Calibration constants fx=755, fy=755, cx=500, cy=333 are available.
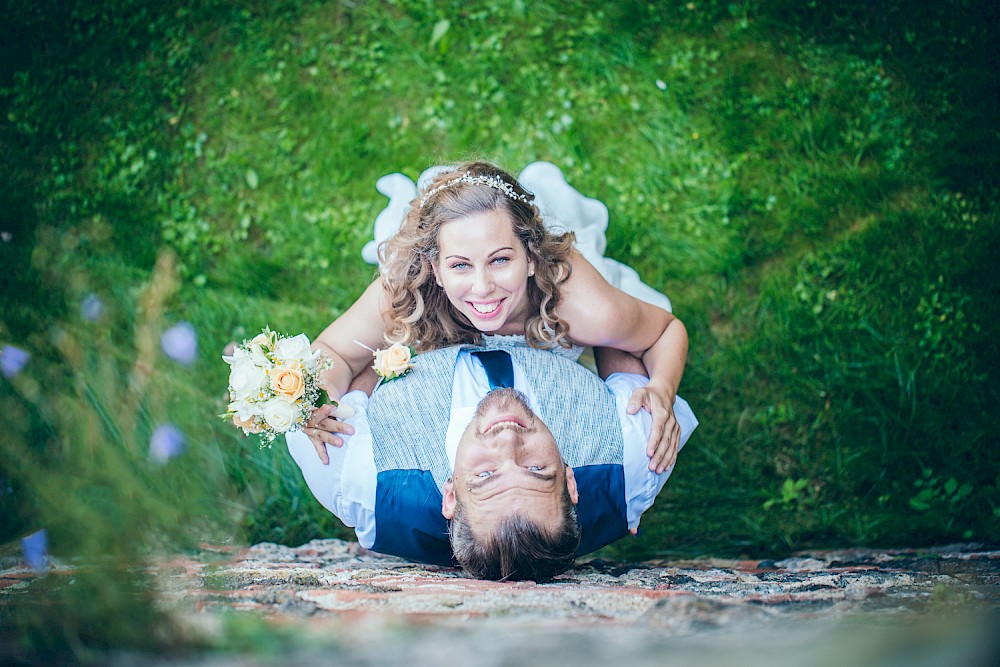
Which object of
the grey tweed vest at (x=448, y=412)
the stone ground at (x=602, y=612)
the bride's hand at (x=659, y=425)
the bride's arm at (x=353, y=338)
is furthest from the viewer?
the bride's arm at (x=353, y=338)

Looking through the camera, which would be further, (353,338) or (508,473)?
(353,338)

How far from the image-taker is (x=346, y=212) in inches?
197

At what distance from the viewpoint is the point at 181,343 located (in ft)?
15.6

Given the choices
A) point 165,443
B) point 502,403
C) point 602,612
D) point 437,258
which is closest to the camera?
point 602,612

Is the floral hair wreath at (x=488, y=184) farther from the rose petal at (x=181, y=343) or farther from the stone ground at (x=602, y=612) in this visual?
the rose petal at (x=181, y=343)

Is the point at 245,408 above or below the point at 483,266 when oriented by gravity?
below

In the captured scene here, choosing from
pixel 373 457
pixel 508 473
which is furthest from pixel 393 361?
pixel 508 473

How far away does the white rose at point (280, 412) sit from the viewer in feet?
9.88

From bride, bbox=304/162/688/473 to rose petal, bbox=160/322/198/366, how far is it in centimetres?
133

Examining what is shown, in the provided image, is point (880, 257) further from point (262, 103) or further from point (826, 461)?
point (262, 103)

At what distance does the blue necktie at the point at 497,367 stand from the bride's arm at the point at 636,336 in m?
0.39

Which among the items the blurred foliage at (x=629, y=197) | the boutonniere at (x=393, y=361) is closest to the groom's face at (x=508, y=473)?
the boutonniere at (x=393, y=361)

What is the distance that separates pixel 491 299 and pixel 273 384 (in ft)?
3.35

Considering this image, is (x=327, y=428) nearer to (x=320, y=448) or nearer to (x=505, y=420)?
(x=320, y=448)
